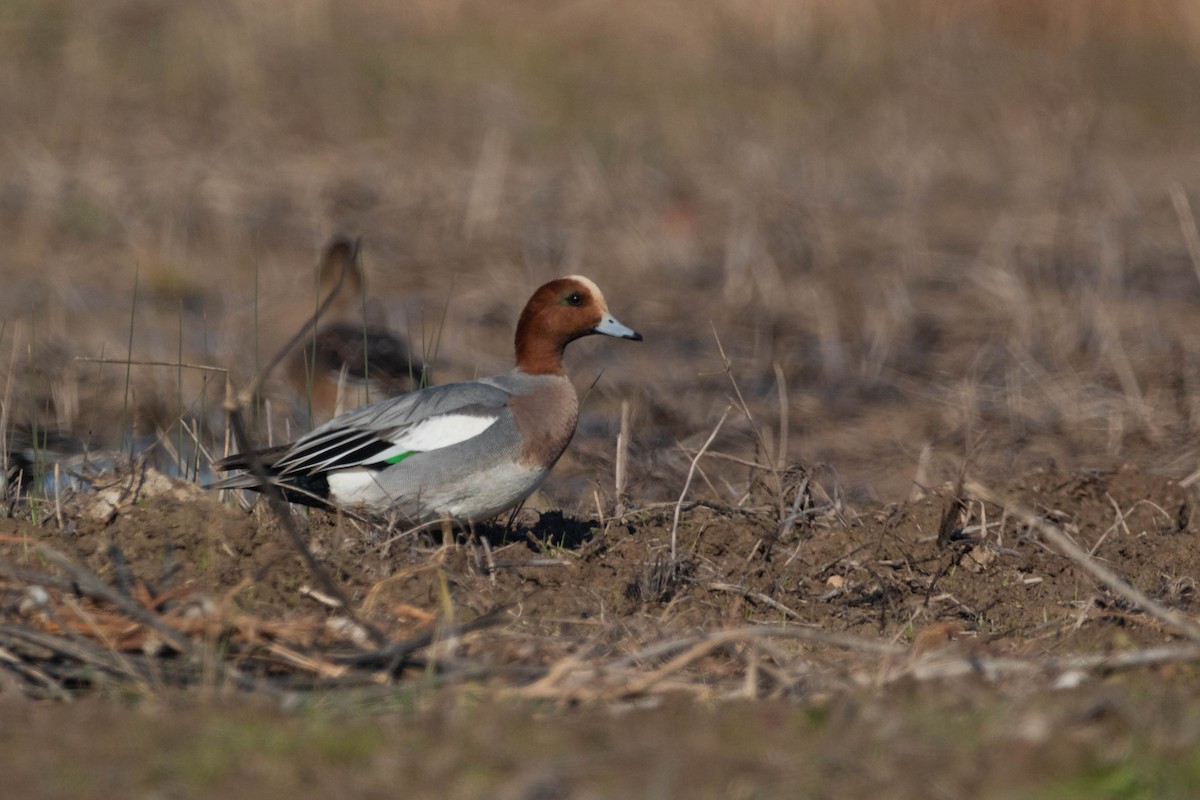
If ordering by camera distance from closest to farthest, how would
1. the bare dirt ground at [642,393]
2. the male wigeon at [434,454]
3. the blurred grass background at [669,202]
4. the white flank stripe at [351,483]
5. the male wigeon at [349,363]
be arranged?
the bare dirt ground at [642,393], the male wigeon at [434,454], the white flank stripe at [351,483], the male wigeon at [349,363], the blurred grass background at [669,202]

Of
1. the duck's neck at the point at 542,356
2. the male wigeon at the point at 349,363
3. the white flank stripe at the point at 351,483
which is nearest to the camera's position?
the white flank stripe at the point at 351,483

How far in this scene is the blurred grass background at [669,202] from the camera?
7.66 m

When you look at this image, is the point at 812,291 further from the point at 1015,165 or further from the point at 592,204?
the point at 1015,165

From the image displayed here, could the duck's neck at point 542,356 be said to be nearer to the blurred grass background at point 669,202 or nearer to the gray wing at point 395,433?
the gray wing at point 395,433

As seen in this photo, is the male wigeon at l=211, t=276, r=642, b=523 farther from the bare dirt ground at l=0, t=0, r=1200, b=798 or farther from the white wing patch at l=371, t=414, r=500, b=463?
the bare dirt ground at l=0, t=0, r=1200, b=798

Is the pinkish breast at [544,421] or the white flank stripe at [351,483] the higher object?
the pinkish breast at [544,421]

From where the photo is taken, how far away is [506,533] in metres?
4.97

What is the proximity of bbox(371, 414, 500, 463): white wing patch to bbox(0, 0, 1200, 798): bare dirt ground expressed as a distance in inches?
11.4

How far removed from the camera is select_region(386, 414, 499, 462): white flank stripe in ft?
15.9

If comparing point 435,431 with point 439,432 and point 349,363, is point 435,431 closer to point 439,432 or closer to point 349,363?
point 439,432

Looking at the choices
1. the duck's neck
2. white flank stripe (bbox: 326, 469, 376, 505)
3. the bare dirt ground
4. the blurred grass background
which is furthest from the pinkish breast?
the blurred grass background

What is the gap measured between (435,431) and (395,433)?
13 centimetres

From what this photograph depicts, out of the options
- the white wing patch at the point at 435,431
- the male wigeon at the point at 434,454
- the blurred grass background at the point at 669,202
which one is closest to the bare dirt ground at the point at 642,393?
the blurred grass background at the point at 669,202

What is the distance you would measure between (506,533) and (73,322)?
448 cm
